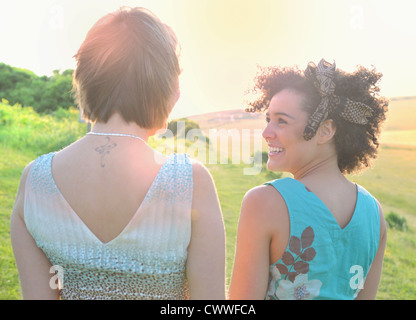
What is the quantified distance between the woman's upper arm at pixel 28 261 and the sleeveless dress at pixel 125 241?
5cm

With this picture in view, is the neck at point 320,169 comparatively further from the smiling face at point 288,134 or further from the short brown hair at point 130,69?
the short brown hair at point 130,69

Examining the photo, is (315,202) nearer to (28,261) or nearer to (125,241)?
(125,241)

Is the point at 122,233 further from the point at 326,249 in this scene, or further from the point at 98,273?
the point at 326,249

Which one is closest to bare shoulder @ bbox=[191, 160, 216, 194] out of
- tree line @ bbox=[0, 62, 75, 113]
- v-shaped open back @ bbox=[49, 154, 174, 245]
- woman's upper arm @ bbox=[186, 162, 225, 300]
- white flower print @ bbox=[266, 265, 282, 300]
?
woman's upper arm @ bbox=[186, 162, 225, 300]

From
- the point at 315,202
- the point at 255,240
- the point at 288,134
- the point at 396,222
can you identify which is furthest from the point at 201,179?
the point at 396,222

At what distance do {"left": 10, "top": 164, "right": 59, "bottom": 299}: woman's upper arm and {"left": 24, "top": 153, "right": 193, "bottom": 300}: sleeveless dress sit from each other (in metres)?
0.05

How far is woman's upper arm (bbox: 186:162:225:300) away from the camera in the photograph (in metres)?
1.63

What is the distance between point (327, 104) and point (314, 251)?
0.78 m

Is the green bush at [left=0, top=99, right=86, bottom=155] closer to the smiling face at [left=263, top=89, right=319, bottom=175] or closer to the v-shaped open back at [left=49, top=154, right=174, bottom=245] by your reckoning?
the smiling face at [left=263, top=89, right=319, bottom=175]

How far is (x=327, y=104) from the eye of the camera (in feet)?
7.13

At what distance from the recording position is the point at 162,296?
5.65ft
